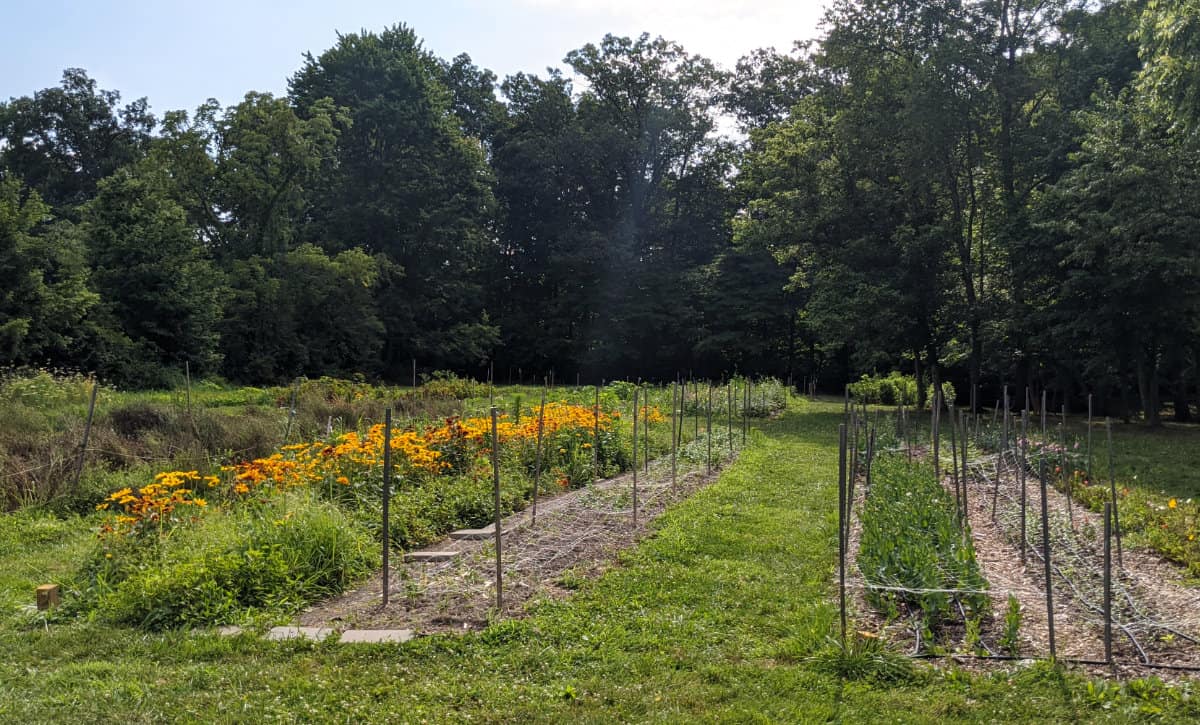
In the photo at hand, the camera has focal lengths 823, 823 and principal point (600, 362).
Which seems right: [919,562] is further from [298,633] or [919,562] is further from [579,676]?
[298,633]

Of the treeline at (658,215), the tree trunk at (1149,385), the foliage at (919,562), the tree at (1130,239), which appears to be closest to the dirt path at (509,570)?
the foliage at (919,562)

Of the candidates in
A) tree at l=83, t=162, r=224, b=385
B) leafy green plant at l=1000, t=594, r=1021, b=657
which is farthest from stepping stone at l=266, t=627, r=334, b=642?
tree at l=83, t=162, r=224, b=385

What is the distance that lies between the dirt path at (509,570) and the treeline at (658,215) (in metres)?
9.52

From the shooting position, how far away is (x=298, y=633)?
4.90 meters

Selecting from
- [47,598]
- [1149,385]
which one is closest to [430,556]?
[47,598]

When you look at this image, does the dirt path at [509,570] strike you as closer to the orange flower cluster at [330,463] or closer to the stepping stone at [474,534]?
the stepping stone at [474,534]

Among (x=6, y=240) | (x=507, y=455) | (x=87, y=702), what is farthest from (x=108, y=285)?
(x=87, y=702)

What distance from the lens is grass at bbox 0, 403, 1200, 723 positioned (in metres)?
3.87

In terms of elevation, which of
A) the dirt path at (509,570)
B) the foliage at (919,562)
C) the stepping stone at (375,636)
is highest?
the foliage at (919,562)

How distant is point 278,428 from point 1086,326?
17.0m

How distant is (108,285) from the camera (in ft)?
79.2

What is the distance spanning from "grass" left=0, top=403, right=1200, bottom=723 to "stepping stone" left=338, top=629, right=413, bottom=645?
7 centimetres

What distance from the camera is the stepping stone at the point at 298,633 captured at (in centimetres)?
483

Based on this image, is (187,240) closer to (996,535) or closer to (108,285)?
(108,285)
